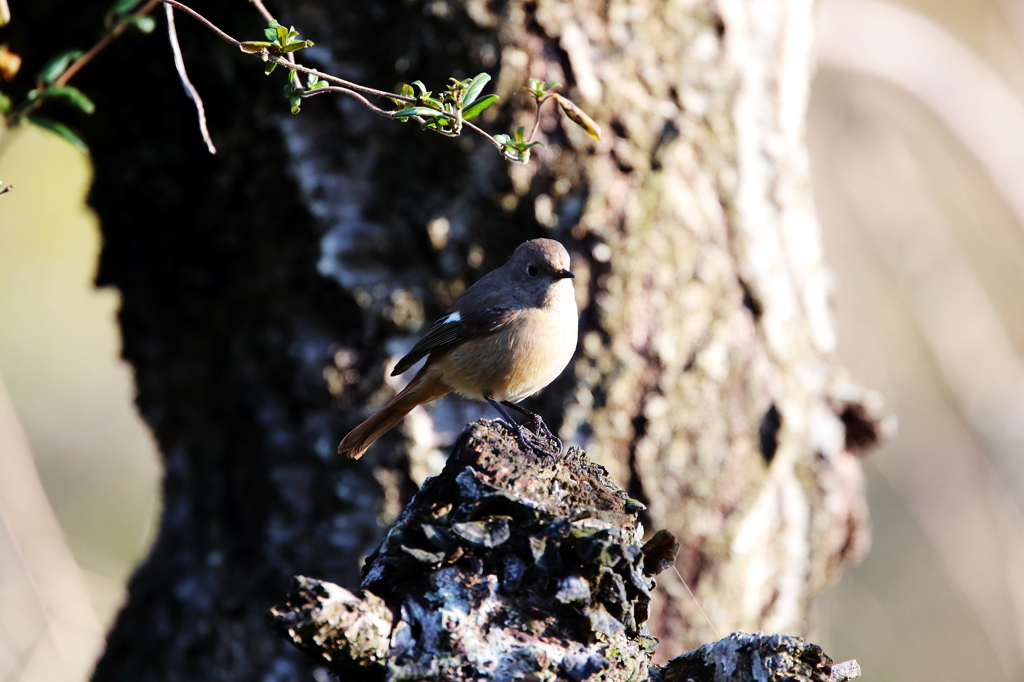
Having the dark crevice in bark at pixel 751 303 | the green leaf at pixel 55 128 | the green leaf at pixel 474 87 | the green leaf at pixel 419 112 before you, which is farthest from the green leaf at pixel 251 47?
the dark crevice in bark at pixel 751 303

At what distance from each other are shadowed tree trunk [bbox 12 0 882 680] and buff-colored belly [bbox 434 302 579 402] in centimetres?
46

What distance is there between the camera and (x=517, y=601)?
68.3 inches

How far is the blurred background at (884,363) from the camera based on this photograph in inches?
208

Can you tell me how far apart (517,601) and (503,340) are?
1.78 m

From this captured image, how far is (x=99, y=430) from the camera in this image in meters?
8.60

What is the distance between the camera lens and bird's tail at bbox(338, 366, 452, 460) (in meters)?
3.45

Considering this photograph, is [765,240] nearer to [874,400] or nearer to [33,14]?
[874,400]

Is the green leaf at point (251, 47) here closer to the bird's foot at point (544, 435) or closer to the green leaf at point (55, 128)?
the green leaf at point (55, 128)

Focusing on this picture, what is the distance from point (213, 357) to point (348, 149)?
127cm

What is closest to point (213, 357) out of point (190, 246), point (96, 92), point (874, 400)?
point (190, 246)

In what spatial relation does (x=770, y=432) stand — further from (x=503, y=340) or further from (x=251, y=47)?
(x=251, y=47)

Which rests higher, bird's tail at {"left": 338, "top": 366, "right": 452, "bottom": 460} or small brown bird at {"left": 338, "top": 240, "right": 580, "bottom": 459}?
small brown bird at {"left": 338, "top": 240, "right": 580, "bottom": 459}

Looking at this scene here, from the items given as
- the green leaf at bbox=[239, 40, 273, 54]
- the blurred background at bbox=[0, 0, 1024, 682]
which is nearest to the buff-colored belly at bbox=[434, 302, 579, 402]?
the green leaf at bbox=[239, 40, 273, 54]

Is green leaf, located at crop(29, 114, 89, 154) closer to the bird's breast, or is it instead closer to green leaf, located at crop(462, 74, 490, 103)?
green leaf, located at crop(462, 74, 490, 103)
